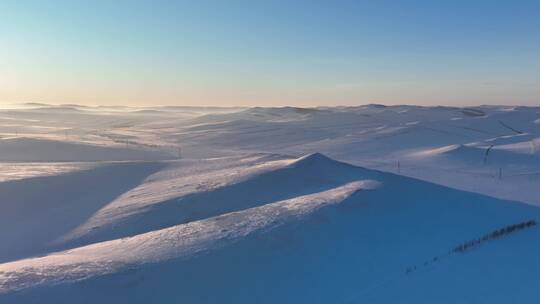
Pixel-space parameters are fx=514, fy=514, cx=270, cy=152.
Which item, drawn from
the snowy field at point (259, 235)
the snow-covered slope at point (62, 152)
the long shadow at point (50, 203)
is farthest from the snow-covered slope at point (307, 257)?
the snow-covered slope at point (62, 152)

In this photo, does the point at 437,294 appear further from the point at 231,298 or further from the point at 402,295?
the point at 231,298

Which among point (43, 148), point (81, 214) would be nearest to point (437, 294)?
point (81, 214)

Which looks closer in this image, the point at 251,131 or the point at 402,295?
the point at 402,295

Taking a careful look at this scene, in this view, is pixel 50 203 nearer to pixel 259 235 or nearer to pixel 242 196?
pixel 242 196

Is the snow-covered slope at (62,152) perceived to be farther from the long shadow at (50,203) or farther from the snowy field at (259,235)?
the long shadow at (50,203)

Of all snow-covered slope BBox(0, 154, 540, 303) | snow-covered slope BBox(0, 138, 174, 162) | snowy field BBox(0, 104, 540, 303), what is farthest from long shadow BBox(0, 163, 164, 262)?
snow-covered slope BBox(0, 138, 174, 162)

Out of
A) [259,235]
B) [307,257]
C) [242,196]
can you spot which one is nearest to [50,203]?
[242,196]

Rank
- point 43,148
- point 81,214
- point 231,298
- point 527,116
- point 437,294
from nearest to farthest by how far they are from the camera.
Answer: point 231,298, point 437,294, point 81,214, point 43,148, point 527,116
